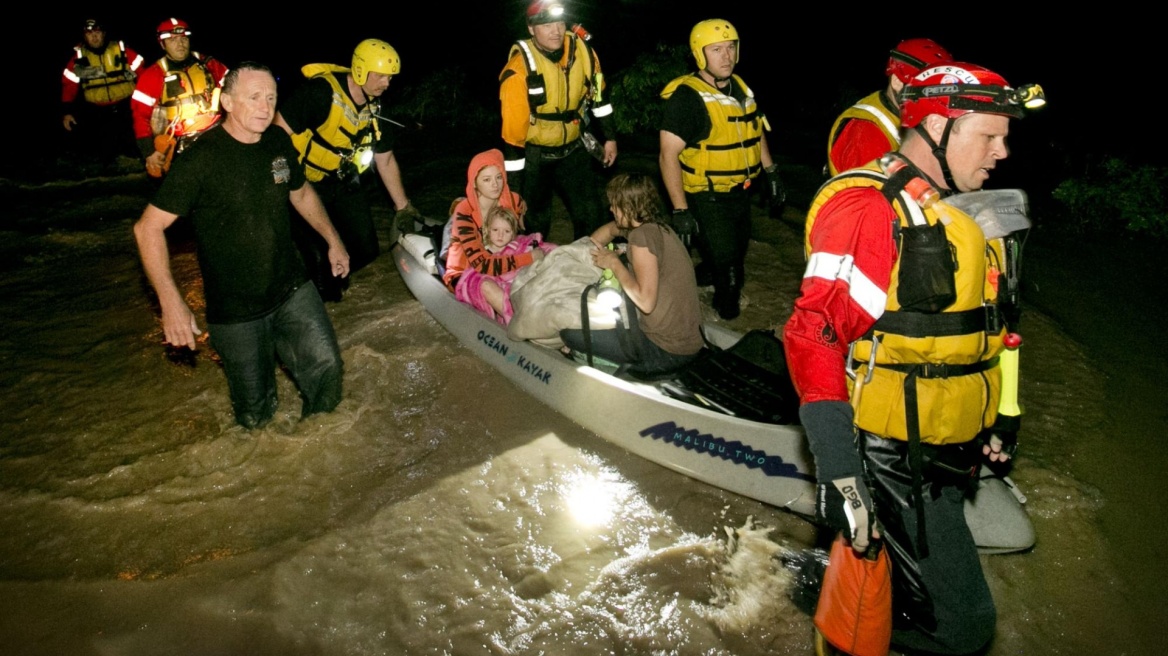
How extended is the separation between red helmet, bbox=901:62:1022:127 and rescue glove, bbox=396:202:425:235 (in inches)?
174

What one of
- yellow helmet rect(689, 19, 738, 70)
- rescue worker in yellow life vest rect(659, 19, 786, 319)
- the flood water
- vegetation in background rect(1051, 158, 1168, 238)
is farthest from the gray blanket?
vegetation in background rect(1051, 158, 1168, 238)

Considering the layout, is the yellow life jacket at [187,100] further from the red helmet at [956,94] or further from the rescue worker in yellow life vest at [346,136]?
the red helmet at [956,94]

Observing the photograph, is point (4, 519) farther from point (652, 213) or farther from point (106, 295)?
point (652, 213)

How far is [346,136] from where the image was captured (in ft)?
16.8

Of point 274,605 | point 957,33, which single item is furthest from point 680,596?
point 957,33

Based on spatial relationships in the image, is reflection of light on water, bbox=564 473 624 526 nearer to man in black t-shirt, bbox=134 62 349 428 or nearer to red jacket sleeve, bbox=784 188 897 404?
man in black t-shirt, bbox=134 62 349 428

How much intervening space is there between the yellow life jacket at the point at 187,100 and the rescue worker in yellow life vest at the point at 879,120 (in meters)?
5.19

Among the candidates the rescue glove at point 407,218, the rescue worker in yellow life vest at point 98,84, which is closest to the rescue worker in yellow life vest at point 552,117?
the rescue glove at point 407,218

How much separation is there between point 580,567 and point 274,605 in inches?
54.9

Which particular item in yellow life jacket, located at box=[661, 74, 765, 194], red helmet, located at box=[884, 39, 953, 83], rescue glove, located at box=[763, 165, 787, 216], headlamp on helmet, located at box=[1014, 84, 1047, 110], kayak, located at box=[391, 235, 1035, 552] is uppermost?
red helmet, located at box=[884, 39, 953, 83]

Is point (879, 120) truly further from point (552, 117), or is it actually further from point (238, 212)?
point (238, 212)

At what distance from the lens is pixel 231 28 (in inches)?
981

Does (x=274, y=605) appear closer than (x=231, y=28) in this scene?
Yes

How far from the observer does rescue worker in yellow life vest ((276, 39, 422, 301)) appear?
494 cm
